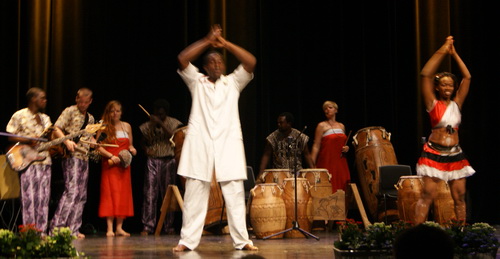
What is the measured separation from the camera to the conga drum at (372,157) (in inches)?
400

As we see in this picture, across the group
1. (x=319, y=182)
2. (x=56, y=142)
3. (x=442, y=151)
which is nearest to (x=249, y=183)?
(x=319, y=182)

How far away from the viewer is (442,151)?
660 cm

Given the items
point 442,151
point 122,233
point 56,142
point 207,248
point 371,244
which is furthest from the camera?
point 122,233

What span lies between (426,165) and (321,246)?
4.38 ft

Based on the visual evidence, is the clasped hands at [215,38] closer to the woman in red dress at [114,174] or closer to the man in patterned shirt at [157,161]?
the woman in red dress at [114,174]

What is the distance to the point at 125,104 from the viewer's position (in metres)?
10.6

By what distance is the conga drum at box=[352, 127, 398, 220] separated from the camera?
1017 cm

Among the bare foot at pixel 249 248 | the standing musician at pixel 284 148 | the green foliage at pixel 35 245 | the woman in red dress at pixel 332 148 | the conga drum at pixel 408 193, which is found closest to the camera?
the green foliage at pixel 35 245

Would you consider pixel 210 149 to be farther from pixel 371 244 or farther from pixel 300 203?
pixel 300 203

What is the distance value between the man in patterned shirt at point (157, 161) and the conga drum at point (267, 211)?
1.89 m

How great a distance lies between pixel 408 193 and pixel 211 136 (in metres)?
3.74

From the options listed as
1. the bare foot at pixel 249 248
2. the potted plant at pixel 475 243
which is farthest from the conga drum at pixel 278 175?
the potted plant at pixel 475 243

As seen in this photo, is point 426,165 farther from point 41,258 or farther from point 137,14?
point 137,14

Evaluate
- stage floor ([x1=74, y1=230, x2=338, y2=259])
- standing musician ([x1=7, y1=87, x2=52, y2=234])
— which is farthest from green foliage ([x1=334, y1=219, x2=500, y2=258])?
standing musician ([x1=7, y1=87, x2=52, y2=234])
